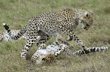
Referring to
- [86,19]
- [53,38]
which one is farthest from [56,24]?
[53,38]

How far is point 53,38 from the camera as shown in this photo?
5578mm

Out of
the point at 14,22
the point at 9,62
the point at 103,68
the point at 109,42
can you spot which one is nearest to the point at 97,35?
the point at 109,42

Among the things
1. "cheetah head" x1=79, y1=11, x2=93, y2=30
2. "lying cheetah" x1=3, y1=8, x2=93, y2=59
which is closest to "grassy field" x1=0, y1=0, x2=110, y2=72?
"lying cheetah" x1=3, y1=8, x2=93, y2=59

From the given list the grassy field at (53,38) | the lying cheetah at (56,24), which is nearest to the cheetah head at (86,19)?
the lying cheetah at (56,24)

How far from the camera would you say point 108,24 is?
20.6 ft

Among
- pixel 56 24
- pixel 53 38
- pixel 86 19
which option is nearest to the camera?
pixel 56 24

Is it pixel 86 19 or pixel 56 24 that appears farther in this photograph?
pixel 86 19

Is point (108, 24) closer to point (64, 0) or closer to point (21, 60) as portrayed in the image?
point (64, 0)

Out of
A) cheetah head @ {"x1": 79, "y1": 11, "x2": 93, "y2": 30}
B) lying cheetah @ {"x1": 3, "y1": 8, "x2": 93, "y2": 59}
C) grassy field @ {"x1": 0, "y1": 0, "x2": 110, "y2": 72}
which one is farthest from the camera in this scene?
cheetah head @ {"x1": 79, "y1": 11, "x2": 93, "y2": 30}

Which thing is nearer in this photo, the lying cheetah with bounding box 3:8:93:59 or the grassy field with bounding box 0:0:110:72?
the grassy field with bounding box 0:0:110:72

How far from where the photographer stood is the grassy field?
126 inches

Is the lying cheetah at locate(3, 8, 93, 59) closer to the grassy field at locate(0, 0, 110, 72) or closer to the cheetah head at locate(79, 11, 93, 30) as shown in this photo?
the cheetah head at locate(79, 11, 93, 30)

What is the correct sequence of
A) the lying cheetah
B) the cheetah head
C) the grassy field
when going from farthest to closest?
the cheetah head
the lying cheetah
the grassy field

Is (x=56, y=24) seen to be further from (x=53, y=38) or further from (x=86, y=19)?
(x=53, y=38)
